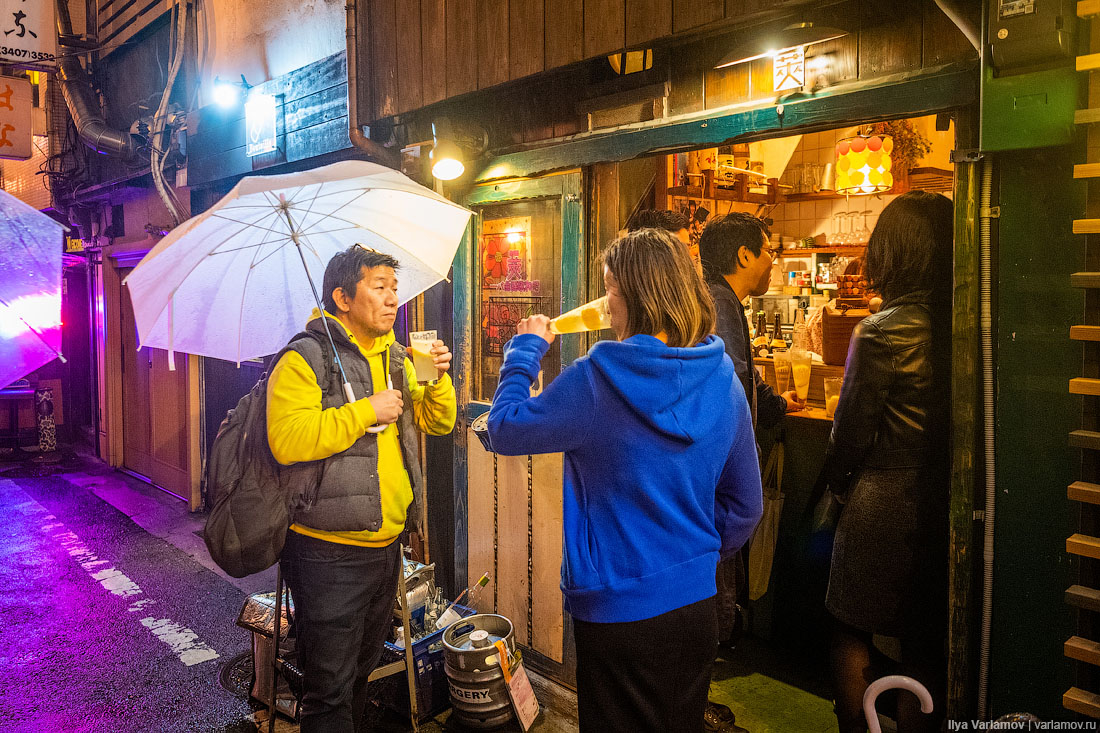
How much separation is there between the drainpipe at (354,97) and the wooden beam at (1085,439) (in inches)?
201

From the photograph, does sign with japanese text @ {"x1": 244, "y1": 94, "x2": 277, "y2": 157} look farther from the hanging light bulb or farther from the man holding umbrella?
the hanging light bulb

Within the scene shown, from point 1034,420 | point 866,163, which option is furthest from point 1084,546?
point 866,163

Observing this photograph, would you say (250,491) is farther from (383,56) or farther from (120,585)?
(120,585)

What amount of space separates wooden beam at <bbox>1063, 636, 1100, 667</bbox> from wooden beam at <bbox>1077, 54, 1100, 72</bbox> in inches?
81.5

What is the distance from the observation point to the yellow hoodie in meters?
3.21

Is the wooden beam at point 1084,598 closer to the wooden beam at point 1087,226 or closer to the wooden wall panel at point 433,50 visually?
the wooden beam at point 1087,226

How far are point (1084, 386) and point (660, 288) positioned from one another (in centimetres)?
165

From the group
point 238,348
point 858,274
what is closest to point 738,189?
point 858,274

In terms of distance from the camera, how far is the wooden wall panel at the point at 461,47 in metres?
5.14

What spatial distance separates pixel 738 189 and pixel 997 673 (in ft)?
17.8

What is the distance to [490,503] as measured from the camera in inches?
207

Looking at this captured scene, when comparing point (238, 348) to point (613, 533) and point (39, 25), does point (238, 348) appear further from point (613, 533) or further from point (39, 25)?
point (39, 25)

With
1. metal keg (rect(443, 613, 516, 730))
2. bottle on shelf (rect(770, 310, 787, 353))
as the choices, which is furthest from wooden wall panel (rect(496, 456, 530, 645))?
bottle on shelf (rect(770, 310, 787, 353))

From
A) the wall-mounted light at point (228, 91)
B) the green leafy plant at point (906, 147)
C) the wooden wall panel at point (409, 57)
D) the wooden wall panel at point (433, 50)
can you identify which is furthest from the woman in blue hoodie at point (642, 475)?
the wall-mounted light at point (228, 91)
